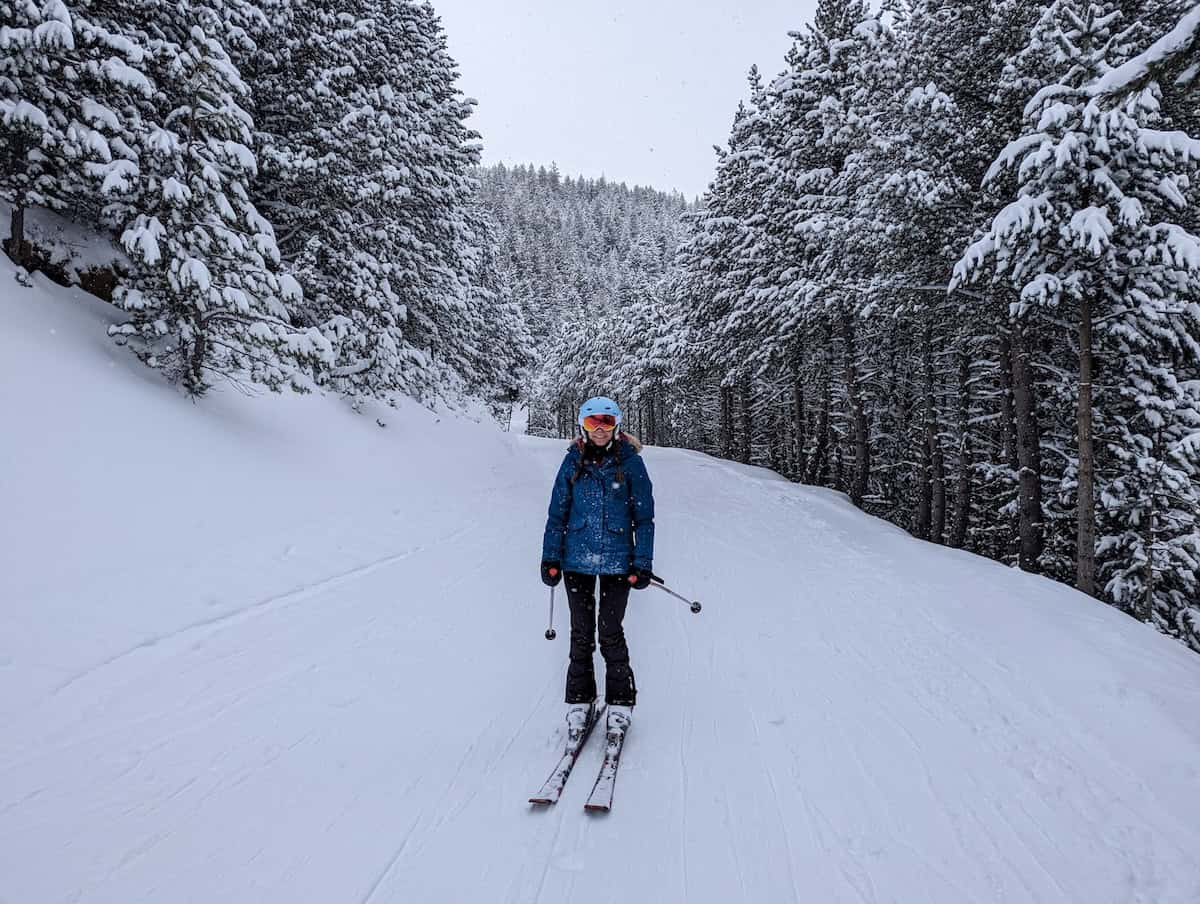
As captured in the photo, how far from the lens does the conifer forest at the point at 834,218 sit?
8.79 m

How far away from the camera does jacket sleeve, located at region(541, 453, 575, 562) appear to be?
14.7 ft

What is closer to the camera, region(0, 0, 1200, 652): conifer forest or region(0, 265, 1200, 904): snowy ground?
region(0, 265, 1200, 904): snowy ground

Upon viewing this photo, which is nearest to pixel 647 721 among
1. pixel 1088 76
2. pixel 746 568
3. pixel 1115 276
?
pixel 746 568

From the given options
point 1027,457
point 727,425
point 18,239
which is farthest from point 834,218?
point 727,425

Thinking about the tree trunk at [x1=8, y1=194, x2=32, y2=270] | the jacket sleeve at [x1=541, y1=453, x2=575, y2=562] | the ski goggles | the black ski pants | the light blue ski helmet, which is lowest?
the black ski pants

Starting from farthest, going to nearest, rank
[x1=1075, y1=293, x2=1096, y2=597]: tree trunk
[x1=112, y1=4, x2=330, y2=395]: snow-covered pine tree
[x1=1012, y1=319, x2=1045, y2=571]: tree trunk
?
1. [x1=1012, y1=319, x2=1045, y2=571]: tree trunk
2. [x1=1075, y1=293, x2=1096, y2=597]: tree trunk
3. [x1=112, y1=4, x2=330, y2=395]: snow-covered pine tree

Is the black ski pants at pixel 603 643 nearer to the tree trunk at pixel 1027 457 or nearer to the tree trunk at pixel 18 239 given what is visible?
the tree trunk at pixel 1027 457

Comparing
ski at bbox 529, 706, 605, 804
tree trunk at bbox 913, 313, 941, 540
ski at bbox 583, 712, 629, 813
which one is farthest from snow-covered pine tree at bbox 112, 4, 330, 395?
tree trunk at bbox 913, 313, 941, 540

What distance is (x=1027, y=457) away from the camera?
37.7 feet

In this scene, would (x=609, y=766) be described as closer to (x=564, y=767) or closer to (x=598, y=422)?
(x=564, y=767)

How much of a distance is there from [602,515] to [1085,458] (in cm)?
966

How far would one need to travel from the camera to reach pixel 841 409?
29.4m

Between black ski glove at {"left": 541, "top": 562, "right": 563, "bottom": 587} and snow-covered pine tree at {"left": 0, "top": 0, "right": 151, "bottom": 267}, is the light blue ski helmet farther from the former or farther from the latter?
snow-covered pine tree at {"left": 0, "top": 0, "right": 151, "bottom": 267}

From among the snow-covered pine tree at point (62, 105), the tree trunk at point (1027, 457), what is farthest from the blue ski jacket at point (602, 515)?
the tree trunk at point (1027, 457)
